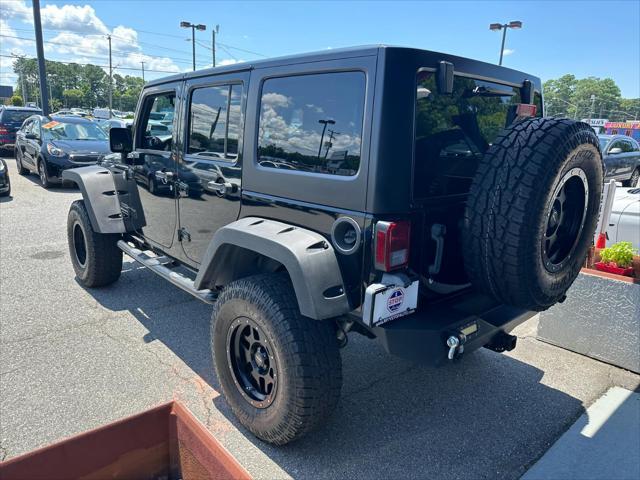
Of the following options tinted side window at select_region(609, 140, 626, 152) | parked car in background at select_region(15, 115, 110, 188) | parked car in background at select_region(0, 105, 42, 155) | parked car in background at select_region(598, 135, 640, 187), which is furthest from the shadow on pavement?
parked car in background at select_region(0, 105, 42, 155)

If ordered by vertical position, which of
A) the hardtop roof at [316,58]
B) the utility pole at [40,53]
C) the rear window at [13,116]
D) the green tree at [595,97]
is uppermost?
the green tree at [595,97]

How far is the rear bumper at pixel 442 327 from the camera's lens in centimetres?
221

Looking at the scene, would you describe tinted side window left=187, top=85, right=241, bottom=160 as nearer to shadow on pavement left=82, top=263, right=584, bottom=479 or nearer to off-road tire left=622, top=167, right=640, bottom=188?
shadow on pavement left=82, top=263, right=584, bottom=479

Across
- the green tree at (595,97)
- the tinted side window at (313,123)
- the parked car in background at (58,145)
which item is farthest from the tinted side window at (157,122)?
the green tree at (595,97)

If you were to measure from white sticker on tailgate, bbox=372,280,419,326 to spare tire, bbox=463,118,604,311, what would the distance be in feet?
1.06

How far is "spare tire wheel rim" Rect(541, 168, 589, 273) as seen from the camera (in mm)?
2430

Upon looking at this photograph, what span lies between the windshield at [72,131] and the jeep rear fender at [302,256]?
10.5 meters

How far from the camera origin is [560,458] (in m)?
2.59

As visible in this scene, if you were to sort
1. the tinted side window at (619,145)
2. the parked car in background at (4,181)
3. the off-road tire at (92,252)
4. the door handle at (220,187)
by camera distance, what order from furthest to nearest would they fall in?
the tinted side window at (619,145)
the parked car in background at (4,181)
the off-road tire at (92,252)
the door handle at (220,187)

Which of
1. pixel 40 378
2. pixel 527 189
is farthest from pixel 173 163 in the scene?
pixel 527 189

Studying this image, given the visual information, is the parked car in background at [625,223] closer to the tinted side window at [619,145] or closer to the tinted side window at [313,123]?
the tinted side window at [313,123]

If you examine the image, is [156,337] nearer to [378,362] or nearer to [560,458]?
[378,362]

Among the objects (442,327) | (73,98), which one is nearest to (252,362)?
(442,327)

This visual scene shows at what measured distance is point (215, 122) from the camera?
321 centimetres
